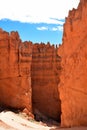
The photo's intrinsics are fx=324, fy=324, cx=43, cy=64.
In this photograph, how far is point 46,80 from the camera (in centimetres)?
3494

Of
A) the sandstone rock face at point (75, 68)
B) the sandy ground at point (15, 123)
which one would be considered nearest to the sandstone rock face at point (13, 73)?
the sandy ground at point (15, 123)

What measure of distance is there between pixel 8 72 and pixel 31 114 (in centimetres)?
432

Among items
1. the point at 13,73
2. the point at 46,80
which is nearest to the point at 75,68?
the point at 13,73

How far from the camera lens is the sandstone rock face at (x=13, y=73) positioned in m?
28.8

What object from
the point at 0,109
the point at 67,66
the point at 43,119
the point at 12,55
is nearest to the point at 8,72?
the point at 12,55

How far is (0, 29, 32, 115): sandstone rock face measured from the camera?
28750 millimetres

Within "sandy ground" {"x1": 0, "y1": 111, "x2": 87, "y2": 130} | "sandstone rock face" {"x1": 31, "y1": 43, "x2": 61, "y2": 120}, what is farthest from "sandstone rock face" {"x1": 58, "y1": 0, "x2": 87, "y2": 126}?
"sandstone rock face" {"x1": 31, "y1": 43, "x2": 61, "y2": 120}

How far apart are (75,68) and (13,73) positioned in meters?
18.3

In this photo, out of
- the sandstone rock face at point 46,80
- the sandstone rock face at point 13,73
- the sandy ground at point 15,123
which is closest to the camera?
the sandy ground at point 15,123

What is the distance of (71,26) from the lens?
473 inches

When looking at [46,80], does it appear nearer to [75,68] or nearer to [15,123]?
[15,123]

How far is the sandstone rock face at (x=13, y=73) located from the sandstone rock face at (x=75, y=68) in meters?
16.2

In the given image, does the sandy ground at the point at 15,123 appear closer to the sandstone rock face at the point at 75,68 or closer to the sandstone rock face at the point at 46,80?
the sandstone rock face at the point at 46,80

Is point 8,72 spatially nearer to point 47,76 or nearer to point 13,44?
point 13,44
